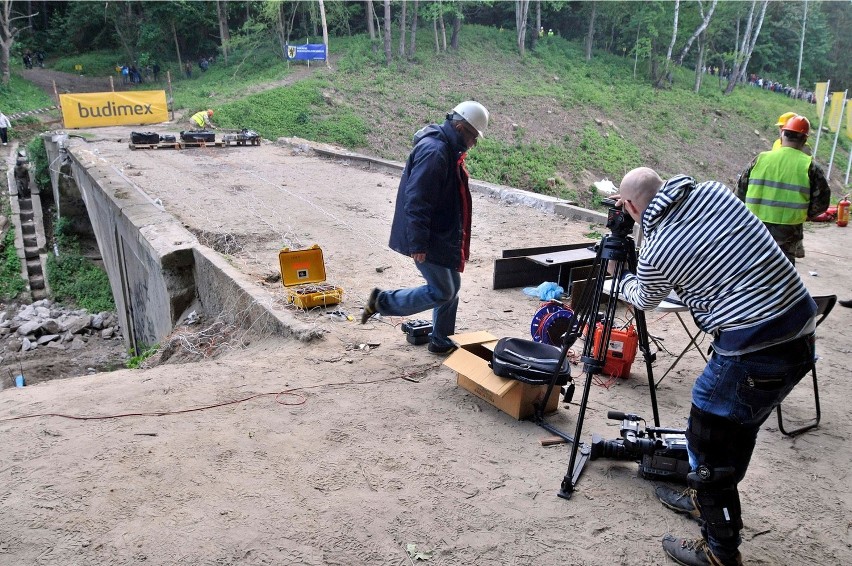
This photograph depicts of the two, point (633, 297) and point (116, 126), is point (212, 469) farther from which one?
point (116, 126)

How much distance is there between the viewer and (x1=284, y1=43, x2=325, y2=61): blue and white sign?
32.4 meters

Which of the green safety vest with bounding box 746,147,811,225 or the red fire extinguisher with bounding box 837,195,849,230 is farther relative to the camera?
the red fire extinguisher with bounding box 837,195,849,230

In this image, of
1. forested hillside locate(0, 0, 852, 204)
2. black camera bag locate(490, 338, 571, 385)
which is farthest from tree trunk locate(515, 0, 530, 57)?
black camera bag locate(490, 338, 571, 385)

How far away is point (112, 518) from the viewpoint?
3.00 metres

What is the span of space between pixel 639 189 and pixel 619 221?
400mm

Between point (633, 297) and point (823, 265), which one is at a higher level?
point (633, 297)

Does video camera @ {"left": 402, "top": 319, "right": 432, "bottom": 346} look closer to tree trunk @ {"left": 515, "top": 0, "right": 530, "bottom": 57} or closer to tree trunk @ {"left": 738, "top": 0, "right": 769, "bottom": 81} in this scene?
tree trunk @ {"left": 515, "top": 0, "right": 530, "bottom": 57}

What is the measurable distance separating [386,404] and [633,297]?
6.25 feet

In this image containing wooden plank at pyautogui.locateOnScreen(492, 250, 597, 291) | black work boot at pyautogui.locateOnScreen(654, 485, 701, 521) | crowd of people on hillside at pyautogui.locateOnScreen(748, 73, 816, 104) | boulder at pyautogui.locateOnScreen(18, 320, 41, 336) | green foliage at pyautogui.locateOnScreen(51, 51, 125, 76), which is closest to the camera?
black work boot at pyautogui.locateOnScreen(654, 485, 701, 521)

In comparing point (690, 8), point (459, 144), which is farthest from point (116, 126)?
point (690, 8)

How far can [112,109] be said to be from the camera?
931 inches

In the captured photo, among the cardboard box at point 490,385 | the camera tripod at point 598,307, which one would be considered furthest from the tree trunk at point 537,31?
the camera tripod at point 598,307

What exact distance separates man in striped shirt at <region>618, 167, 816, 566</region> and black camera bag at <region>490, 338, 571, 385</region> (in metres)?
1.10

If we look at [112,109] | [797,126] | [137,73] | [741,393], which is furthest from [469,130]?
[137,73]
